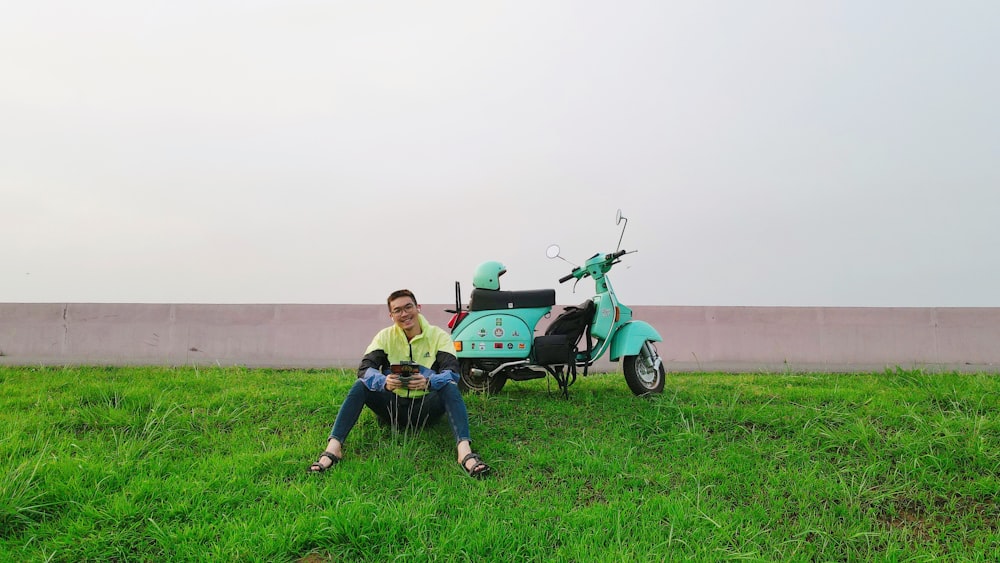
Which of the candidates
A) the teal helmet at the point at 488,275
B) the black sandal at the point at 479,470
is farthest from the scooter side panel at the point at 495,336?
the black sandal at the point at 479,470

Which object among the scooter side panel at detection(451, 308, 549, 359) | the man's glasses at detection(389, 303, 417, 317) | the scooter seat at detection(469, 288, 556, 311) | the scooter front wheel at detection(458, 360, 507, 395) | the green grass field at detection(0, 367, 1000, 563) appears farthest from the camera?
the scooter front wheel at detection(458, 360, 507, 395)

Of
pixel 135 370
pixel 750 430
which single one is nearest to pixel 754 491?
pixel 750 430

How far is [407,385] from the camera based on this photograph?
4.43m

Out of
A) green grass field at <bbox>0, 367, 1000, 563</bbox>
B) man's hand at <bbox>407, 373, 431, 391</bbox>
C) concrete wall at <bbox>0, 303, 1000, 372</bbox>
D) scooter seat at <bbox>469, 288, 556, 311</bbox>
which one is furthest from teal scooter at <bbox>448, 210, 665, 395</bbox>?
concrete wall at <bbox>0, 303, 1000, 372</bbox>

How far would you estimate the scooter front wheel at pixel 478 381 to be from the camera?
20.6 ft

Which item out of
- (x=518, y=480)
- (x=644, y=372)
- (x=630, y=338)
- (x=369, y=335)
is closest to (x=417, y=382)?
(x=518, y=480)

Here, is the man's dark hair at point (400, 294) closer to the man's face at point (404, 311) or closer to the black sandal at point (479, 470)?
the man's face at point (404, 311)

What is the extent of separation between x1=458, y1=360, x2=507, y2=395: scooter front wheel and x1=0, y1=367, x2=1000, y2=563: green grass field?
0.90ft

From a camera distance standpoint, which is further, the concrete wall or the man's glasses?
the concrete wall

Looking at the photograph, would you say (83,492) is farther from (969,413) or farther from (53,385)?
(969,413)

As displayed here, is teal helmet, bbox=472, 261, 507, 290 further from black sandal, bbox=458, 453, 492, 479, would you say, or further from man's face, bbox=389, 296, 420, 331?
black sandal, bbox=458, 453, 492, 479

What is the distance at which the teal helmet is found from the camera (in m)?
6.21

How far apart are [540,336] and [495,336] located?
0.43 metres

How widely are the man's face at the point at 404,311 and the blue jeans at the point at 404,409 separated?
0.51 meters
